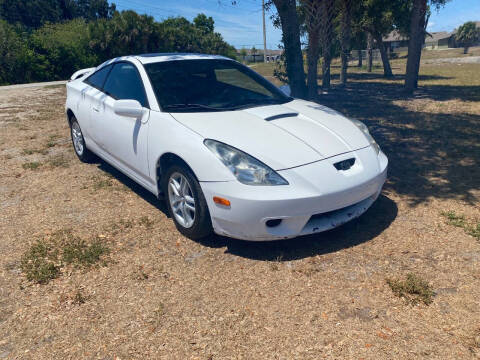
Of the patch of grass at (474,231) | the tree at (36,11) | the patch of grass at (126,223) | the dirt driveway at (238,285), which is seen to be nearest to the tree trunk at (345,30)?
the dirt driveway at (238,285)

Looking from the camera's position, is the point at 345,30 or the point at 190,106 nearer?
the point at 190,106

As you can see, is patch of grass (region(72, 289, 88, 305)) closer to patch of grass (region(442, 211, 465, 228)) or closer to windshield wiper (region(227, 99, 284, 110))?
windshield wiper (region(227, 99, 284, 110))

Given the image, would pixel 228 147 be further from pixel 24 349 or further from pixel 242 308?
pixel 24 349

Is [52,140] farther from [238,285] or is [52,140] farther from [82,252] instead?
[238,285]

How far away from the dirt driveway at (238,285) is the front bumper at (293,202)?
28 cm

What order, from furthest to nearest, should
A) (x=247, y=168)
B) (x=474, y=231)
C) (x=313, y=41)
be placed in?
(x=313, y=41), (x=474, y=231), (x=247, y=168)

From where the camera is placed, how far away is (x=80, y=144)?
18.8 ft

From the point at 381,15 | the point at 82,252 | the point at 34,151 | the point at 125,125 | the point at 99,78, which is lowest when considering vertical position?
the point at 82,252

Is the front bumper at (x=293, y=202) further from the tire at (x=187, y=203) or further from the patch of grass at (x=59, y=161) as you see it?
the patch of grass at (x=59, y=161)

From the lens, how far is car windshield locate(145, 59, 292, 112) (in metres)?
3.84

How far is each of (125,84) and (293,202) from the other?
258 centimetres

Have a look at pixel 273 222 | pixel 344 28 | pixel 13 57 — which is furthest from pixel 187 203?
pixel 13 57

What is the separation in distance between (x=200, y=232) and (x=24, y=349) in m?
1.52

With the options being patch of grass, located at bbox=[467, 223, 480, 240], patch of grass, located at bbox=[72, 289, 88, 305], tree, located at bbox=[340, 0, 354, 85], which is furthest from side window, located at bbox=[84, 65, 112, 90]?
tree, located at bbox=[340, 0, 354, 85]
